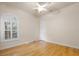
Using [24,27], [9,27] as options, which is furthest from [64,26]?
[9,27]

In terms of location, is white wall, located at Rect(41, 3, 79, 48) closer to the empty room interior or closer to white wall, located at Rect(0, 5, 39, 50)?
the empty room interior

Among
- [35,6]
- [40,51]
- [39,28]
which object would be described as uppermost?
[35,6]

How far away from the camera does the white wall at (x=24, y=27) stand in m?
1.85

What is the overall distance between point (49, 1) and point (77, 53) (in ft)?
3.77

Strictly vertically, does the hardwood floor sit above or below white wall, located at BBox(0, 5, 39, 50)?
below

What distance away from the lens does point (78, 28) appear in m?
1.85

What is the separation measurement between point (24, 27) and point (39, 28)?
31 cm

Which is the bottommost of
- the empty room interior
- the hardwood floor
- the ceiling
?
the hardwood floor

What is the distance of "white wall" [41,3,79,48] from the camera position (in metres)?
1.85

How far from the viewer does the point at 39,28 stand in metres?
2.00

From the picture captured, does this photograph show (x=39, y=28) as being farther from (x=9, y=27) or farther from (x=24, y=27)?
(x=9, y=27)

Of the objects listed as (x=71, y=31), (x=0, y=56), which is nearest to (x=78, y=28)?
(x=71, y=31)

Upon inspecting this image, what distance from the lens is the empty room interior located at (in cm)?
184

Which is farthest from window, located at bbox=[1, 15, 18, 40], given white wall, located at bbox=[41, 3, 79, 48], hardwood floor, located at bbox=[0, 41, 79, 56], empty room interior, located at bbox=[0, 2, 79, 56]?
white wall, located at bbox=[41, 3, 79, 48]
